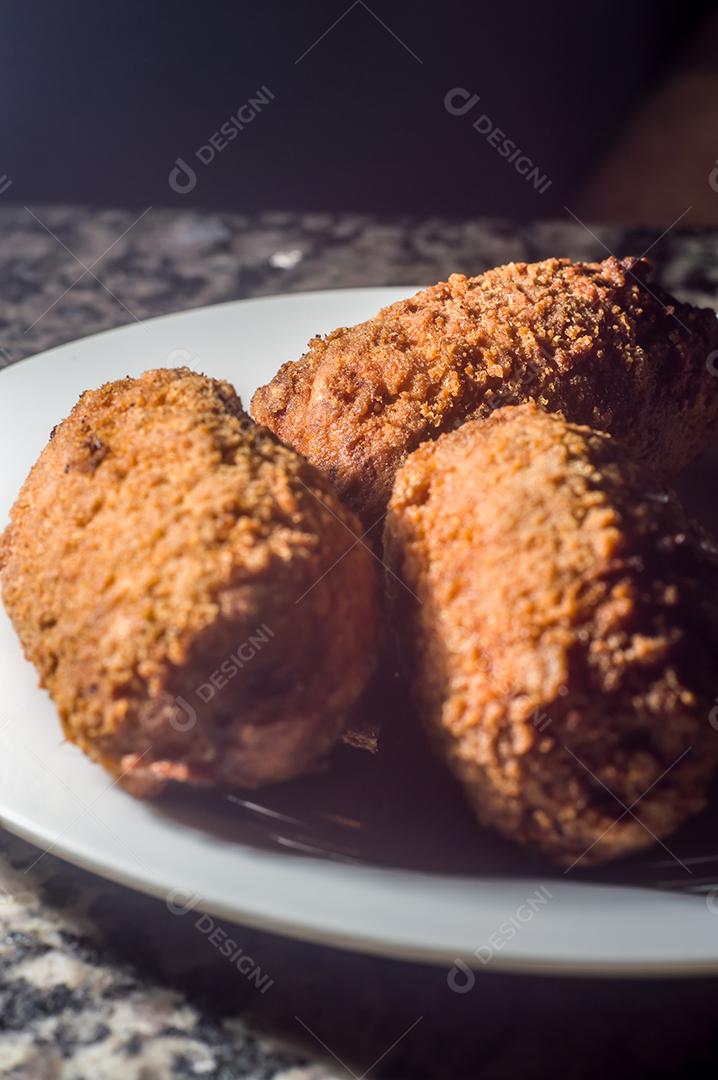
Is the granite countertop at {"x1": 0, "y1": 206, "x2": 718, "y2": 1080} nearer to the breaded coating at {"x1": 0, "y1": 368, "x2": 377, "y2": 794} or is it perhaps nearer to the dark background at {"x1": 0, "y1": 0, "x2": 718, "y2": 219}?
the breaded coating at {"x1": 0, "y1": 368, "x2": 377, "y2": 794}

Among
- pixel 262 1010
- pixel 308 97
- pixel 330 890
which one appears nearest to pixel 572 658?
pixel 330 890

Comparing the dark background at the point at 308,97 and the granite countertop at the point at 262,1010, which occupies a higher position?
the dark background at the point at 308,97

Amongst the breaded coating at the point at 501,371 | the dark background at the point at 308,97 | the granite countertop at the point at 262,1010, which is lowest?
the granite countertop at the point at 262,1010

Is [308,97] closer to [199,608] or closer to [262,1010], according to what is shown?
[199,608]

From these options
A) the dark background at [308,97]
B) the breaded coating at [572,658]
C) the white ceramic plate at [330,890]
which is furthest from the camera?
the dark background at [308,97]

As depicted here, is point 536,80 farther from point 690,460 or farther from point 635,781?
point 635,781

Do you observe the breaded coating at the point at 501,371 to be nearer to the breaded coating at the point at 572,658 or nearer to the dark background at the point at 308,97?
the breaded coating at the point at 572,658

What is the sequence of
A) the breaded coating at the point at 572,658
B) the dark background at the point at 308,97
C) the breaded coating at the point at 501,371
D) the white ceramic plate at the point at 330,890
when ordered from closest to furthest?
1. the white ceramic plate at the point at 330,890
2. the breaded coating at the point at 572,658
3. the breaded coating at the point at 501,371
4. the dark background at the point at 308,97

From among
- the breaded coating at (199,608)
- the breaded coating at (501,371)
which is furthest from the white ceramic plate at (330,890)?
the breaded coating at (501,371)
